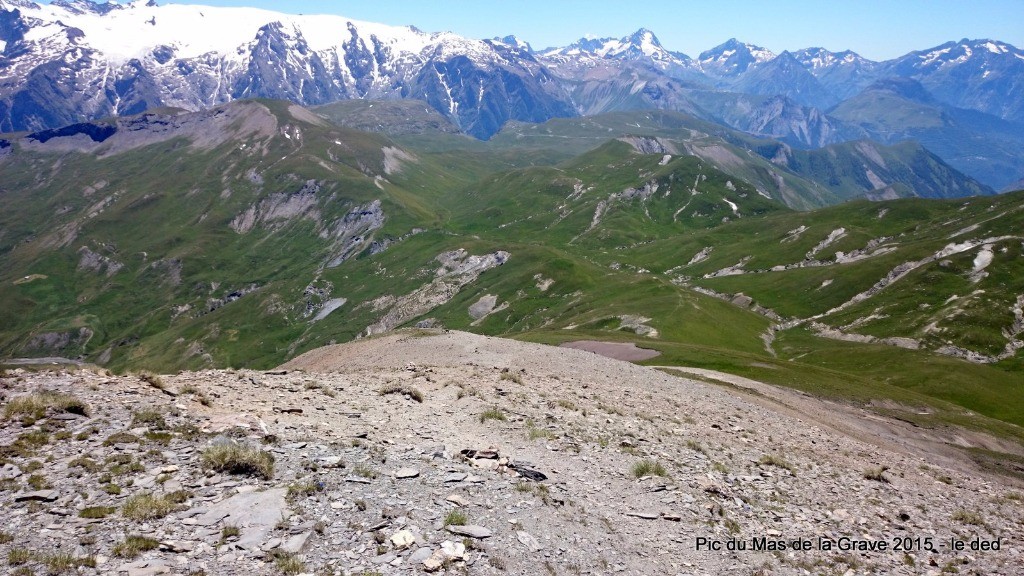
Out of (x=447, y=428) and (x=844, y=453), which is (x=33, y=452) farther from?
(x=844, y=453)

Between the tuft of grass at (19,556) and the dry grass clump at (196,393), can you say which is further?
the dry grass clump at (196,393)

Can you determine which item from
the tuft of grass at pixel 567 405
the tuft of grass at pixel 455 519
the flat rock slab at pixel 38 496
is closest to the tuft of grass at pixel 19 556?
the flat rock slab at pixel 38 496

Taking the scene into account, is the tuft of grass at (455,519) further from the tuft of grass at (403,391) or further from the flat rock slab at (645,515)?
the tuft of grass at (403,391)

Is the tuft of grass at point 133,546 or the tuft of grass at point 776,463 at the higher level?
the tuft of grass at point 776,463

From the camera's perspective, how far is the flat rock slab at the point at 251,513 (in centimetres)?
1578

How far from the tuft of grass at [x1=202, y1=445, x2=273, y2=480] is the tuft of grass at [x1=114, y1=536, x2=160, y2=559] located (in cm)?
411

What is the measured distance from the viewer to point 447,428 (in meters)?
27.2

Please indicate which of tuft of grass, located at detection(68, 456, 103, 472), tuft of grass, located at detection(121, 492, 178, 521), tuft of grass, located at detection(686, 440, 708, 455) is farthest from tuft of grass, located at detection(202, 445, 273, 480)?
tuft of grass, located at detection(686, 440, 708, 455)

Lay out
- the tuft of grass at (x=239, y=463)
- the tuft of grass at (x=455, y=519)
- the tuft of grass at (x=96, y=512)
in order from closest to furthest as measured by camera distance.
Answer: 1. the tuft of grass at (x=96, y=512)
2. the tuft of grass at (x=455, y=519)
3. the tuft of grass at (x=239, y=463)

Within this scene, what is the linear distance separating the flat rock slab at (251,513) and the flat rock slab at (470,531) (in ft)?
17.3

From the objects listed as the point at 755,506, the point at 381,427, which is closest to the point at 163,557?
the point at 381,427

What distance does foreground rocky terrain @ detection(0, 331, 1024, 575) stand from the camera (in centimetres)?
1566

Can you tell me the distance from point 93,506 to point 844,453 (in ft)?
127

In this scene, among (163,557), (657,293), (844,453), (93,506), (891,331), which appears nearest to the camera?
(163,557)
